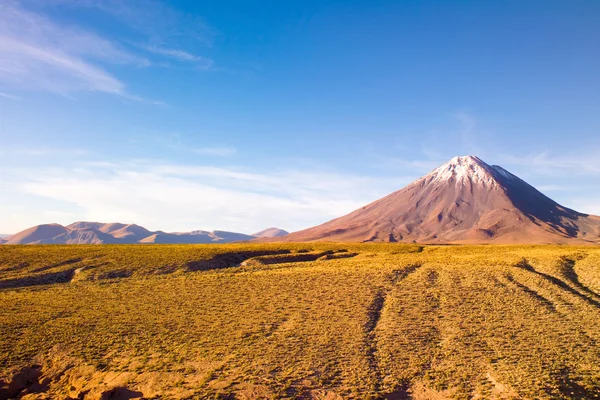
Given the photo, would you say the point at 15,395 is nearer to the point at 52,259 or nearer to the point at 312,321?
the point at 312,321

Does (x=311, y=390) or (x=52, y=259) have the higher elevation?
(x=52, y=259)

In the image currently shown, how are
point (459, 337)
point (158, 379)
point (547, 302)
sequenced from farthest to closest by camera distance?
point (547, 302)
point (459, 337)
point (158, 379)

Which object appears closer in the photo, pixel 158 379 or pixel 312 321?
pixel 158 379

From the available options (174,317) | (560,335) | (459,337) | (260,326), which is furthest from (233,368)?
(560,335)

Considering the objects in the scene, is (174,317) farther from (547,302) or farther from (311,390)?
(547,302)

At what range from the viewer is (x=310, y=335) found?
25.5 meters

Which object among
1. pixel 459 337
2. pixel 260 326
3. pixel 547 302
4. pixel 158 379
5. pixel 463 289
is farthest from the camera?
pixel 463 289

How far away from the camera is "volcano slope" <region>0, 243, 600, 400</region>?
1858cm

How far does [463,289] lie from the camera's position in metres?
37.9

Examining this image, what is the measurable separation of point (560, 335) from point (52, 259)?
63.7 m

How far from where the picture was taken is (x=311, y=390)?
58.9ft

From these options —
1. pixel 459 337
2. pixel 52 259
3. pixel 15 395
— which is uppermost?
pixel 52 259

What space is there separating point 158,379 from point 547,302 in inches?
1220

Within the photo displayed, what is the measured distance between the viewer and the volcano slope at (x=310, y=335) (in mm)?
18578
